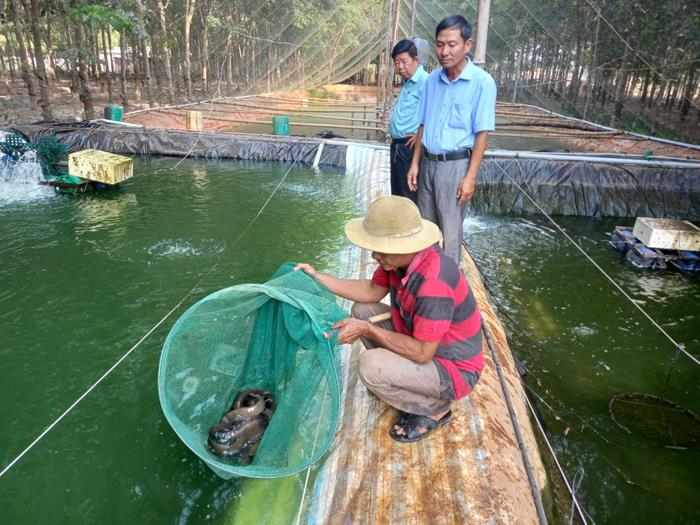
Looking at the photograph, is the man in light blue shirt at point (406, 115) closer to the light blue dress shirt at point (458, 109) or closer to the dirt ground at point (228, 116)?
the light blue dress shirt at point (458, 109)

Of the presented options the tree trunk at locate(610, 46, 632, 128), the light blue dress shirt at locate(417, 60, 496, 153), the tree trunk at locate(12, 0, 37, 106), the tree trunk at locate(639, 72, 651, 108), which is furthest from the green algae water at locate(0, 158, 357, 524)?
the tree trunk at locate(639, 72, 651, 108)

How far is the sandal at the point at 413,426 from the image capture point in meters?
2.13

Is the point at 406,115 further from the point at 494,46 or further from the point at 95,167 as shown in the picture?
the point at 494,46

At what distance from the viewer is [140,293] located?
464cm

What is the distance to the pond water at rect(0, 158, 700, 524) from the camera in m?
2.69

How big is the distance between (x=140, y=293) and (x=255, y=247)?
62.0 inches

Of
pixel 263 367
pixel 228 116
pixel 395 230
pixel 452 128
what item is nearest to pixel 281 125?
pixel 228 116

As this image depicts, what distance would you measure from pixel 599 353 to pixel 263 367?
314 cm

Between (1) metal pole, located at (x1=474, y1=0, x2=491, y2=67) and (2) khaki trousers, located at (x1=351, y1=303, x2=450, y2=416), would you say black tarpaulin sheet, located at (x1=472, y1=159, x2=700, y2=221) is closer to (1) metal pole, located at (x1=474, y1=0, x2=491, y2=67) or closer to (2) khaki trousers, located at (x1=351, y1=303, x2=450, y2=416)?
(1) metal pole, located at (x1=474, y1=0, x2=491, y2=67)

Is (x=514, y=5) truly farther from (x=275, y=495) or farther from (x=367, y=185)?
(x=275, y=495)

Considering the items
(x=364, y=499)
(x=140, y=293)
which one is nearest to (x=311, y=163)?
(x=140, y=293)

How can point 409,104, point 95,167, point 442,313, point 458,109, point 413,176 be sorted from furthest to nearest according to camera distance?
point 95,167 < point 409,104 < point 413,176 < point 458,109 < point 442,313

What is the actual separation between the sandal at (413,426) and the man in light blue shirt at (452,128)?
4.52 ft

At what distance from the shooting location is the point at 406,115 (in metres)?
3.99
